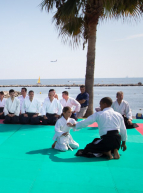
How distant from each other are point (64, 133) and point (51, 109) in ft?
10.3

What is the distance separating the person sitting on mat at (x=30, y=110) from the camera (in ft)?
26.0

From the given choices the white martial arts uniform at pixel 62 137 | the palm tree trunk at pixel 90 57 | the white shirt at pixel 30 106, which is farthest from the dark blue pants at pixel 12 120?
the palm tree trunk at pixel 90 57

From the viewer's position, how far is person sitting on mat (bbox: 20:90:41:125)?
312 inches

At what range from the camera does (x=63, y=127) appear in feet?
16.5

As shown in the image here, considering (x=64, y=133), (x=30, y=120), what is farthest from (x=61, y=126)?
(x=30, y=120)

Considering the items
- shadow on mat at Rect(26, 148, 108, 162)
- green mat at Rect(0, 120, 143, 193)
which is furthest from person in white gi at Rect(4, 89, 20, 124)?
shadow on mat at Rect(26, 148, 108, 162)

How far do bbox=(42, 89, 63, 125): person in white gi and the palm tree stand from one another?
2891 millimetres

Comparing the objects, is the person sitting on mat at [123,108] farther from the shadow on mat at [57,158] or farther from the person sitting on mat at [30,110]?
the shadow on mat at [57,158]

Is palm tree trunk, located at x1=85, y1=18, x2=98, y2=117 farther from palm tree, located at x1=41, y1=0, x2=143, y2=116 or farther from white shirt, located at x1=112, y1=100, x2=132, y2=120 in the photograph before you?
white shirt, located at x1=112, y1=100, x2=132, y2=120

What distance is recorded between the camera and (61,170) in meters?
3.90

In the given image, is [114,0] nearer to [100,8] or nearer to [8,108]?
[100,8]

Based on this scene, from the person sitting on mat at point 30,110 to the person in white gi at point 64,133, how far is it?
300 cm

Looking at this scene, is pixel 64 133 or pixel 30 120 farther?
pixel 30 120

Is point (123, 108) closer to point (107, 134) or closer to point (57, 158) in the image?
point (107, 134)
